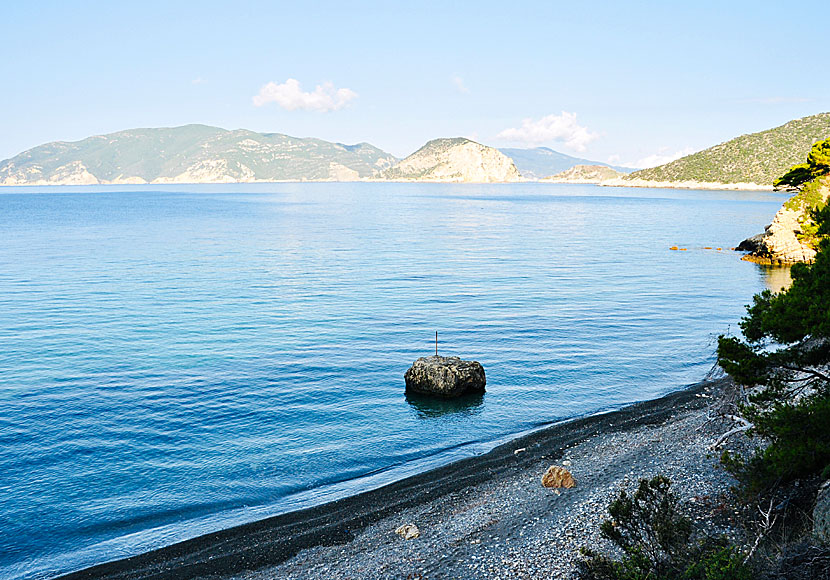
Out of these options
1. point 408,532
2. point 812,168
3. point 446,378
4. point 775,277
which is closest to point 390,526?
point 408,532

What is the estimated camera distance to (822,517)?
11750mm

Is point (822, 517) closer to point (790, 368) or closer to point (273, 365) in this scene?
point (790, 368)

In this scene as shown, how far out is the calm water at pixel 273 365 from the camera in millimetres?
20047

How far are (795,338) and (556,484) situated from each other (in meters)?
7.97

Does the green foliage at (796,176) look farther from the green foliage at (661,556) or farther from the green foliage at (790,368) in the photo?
the green foliage at (661,556)

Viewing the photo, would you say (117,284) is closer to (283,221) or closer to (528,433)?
(528,433)

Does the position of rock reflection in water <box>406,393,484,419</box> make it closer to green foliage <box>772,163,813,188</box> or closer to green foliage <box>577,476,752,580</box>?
green foliage <box>577,476,752,580</box>

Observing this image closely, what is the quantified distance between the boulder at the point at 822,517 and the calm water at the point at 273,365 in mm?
12669

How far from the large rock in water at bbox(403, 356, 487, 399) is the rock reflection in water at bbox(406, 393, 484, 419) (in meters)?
0.23

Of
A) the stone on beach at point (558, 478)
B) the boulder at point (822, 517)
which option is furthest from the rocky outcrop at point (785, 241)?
the boulder at point (822, 517)

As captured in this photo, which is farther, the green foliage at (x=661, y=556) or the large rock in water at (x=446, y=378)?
the large rock in water at (x=446, y=378)

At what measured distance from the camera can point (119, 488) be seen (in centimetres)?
2023

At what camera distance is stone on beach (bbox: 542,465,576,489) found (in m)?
18.5

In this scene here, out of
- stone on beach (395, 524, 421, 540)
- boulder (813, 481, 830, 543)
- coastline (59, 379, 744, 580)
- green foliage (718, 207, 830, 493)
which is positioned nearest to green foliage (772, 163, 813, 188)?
coastline (59, 379, 744, 580)
